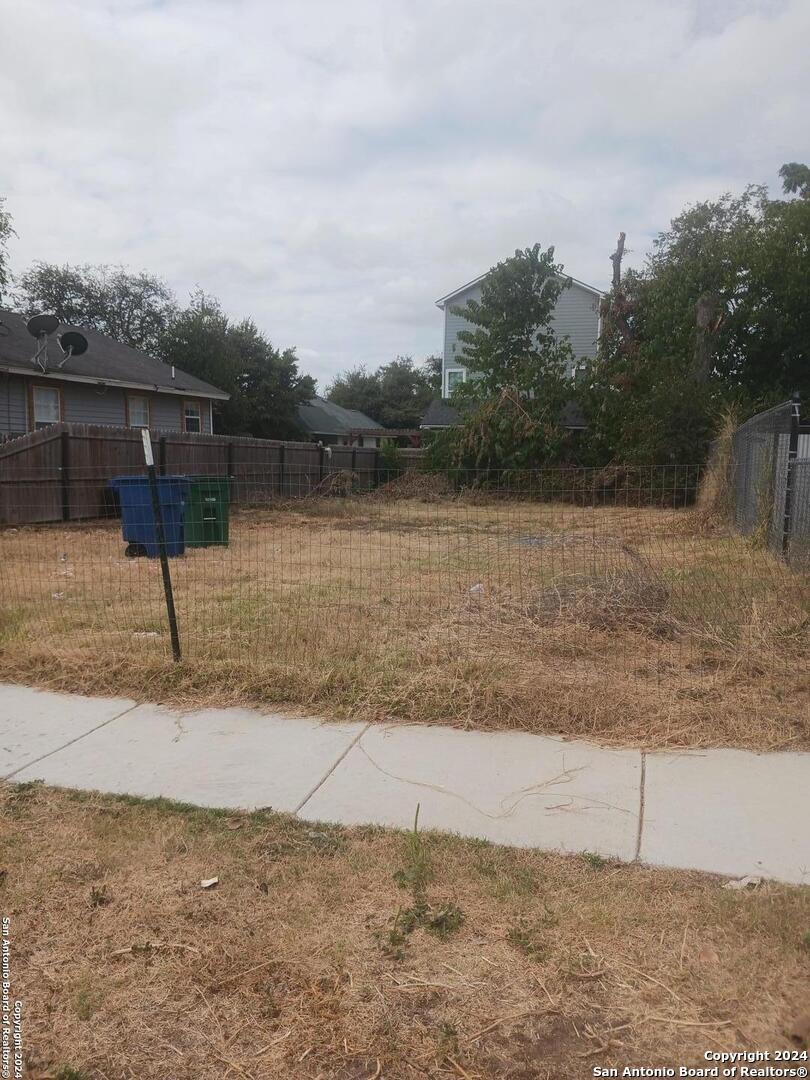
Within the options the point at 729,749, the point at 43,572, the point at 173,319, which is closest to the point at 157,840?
the point at 729,749

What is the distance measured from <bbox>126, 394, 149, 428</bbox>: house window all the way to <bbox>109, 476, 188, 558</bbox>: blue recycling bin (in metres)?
12.9

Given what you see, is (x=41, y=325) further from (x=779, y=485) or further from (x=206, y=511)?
(x=779, y=485)

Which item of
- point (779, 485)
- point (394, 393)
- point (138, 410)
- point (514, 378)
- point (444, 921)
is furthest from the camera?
point (394, 393)

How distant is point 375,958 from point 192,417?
2654 centimetres

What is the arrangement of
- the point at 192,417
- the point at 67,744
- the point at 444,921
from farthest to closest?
the point at 192,417
the point at 67,744
the point at 444,921

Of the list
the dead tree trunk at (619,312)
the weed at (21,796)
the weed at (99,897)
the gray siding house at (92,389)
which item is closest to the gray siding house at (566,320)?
the dead tree trunk at (619,312)

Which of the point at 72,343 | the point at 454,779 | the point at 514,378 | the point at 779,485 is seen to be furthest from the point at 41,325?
the point at 454,779

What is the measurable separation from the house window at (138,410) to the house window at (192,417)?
1.96 metres

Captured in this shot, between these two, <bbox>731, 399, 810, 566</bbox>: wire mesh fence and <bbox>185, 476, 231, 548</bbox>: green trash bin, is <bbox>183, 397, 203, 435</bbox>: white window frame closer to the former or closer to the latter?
<bbox>185, 476, 231, 548</bbox>: green trash bin

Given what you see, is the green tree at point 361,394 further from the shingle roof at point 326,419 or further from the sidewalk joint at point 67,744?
the sidewalk joint at point 67,744

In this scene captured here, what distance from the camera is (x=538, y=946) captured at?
106 inches

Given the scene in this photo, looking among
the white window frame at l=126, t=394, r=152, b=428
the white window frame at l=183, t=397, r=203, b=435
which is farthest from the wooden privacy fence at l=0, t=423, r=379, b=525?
the white window frame at l=183, t=397, r=203, b=435

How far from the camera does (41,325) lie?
777 inches

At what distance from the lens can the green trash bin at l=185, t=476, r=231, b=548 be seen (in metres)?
12.7
